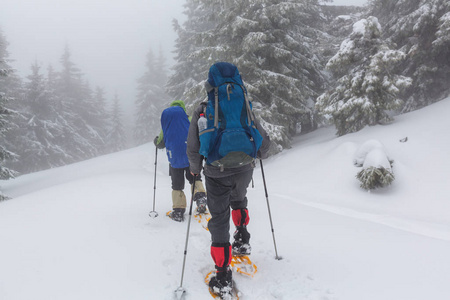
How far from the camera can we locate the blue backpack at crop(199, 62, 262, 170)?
2.81 metres

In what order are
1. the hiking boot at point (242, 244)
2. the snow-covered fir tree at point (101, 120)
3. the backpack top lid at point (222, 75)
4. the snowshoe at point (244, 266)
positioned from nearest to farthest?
the backpack top lid at point (222, 75) → the snowshoe at point (244, 266) → the hiking boot at point (242, 244) → the snow-covered fir tree at point (101, 120)

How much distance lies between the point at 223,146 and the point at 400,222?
4.18 metres

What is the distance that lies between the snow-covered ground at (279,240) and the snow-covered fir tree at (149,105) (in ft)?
108

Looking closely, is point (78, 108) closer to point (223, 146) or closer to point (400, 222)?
point (223, 146)

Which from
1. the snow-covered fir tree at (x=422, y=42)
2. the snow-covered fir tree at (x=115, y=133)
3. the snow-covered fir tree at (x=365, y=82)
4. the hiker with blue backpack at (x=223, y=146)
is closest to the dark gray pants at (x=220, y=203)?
the hiker with blue backpack at (x=223, y=146)

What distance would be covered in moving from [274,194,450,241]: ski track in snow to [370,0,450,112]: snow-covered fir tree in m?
7.44

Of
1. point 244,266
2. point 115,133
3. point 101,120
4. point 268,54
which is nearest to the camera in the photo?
point 244,266

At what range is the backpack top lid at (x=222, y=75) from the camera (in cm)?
293

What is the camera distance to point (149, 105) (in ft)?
133

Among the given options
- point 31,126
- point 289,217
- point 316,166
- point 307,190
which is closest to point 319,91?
point 316,166

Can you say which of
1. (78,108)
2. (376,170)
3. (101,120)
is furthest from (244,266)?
(101,120)

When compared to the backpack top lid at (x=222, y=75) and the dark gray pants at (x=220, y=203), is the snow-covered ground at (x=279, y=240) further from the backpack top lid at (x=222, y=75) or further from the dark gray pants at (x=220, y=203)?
the backpack top lid at (x=222, y=75)

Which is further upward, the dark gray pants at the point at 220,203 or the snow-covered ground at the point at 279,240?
the dark gray pants at the point at 220,203

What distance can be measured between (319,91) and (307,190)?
852cm
